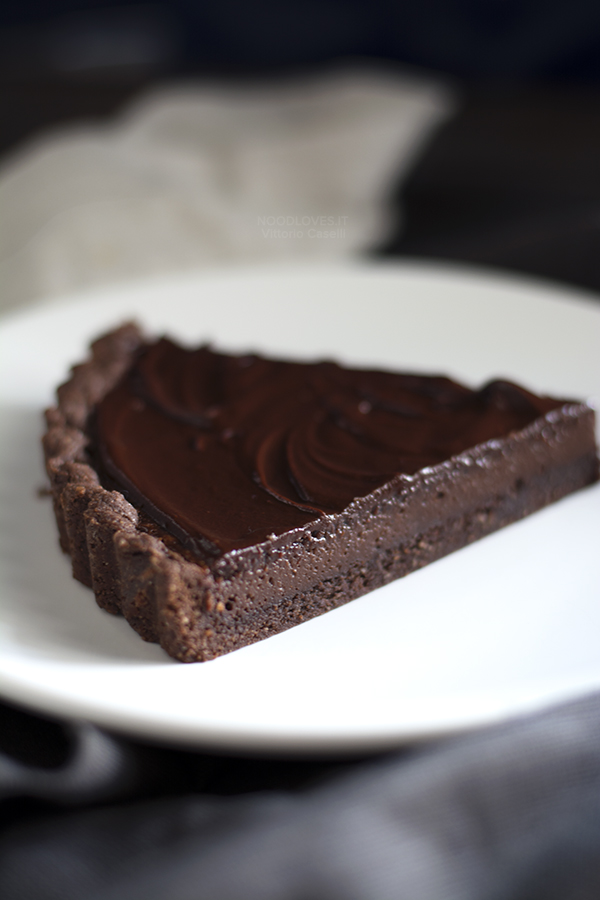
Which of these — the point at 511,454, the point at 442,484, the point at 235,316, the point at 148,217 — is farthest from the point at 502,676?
the point at 148,217

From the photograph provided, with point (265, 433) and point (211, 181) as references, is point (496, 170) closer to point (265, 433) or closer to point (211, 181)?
point (211, 181)

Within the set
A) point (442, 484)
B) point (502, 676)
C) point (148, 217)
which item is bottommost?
point (502, 676)

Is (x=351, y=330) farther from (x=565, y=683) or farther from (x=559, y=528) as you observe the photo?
(x=565, y=683)

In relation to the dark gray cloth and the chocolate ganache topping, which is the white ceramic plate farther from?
the chocolate ganache topping

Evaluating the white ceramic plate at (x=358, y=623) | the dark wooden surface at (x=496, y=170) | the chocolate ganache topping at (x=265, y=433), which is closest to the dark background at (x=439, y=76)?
the dark wooden surface at (x=496, y=170)

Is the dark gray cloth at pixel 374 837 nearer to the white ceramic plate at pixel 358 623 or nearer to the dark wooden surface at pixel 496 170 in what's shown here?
the white ceramic plate at pixel 358 623

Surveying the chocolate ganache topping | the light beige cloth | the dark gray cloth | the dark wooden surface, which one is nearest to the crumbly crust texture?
the chocolate ganache topping
